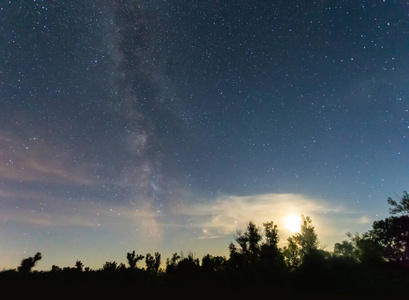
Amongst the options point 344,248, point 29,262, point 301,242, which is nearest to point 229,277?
point 29,262

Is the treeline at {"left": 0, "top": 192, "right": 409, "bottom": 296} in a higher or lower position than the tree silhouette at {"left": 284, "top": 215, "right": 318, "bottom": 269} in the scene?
lower

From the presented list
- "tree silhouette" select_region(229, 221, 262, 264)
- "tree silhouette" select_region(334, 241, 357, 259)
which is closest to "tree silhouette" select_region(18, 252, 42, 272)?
"tree silhouette" select_region(229, 221, 262, 264)

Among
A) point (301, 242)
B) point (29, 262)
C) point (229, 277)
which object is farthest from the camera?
point (301, 242)

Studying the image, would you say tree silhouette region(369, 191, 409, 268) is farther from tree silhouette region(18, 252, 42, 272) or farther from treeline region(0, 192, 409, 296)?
tree silhouette region(18, 252, 42, 272)

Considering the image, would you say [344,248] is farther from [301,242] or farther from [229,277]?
[229,277]

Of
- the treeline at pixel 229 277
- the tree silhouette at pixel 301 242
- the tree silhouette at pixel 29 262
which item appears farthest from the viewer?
the tree silhouette at pixel 301 242

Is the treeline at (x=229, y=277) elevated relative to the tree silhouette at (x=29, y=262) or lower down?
lower down

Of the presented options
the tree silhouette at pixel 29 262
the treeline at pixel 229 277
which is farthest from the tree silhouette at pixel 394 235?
the tree silhouette at pixel 29 262

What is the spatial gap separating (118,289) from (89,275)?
3.60 metres

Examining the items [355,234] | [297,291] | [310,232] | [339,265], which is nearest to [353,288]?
[339,265]

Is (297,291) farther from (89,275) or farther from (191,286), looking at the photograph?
(89,275)

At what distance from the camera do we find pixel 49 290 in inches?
535

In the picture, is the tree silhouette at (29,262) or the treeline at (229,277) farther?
the tree silhouette at (29,262)

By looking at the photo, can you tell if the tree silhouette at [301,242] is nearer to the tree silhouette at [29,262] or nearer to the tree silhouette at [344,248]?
the tree silhouette at [344,248]
